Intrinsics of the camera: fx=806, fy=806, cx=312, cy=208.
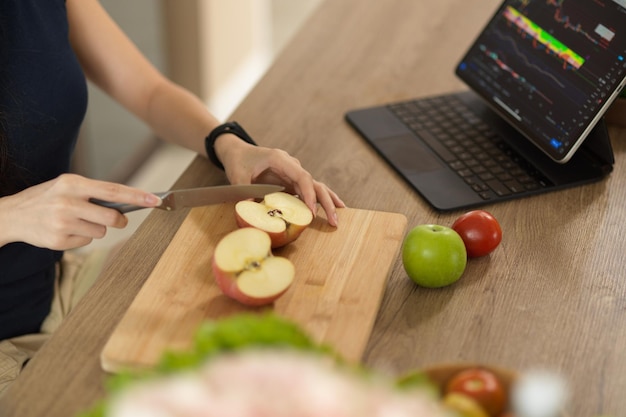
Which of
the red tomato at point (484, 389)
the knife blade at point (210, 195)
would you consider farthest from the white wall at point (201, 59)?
the red tomato at point (484, 389)

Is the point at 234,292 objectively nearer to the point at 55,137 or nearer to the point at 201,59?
the point at 55,137

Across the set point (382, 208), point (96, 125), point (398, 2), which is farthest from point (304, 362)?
point (96, 125)

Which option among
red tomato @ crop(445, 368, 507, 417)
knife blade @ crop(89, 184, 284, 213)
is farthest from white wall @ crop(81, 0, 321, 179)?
red tomato @ crop(445, 368, 507, 417)

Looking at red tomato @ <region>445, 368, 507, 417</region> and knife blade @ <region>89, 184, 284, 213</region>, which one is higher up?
red tomato @ <region>445, 368, 507, 417</region>

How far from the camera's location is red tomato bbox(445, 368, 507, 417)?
76 cm

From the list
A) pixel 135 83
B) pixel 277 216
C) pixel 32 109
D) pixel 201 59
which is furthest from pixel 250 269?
pixel 201 59

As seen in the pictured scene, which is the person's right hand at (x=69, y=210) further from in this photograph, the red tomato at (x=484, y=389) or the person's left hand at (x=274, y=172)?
the red tomato at (x=484, y=389)

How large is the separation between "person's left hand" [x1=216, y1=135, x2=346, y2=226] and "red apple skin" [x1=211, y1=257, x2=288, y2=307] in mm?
220

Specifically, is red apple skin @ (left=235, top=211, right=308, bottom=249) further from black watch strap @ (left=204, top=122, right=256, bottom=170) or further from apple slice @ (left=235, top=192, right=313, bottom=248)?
black watch strap @ (left=204, top=122, right=256, bottom=170)

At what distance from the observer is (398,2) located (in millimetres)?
1941

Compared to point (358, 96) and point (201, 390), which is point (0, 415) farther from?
point (358, 96)

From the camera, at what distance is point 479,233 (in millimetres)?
1110

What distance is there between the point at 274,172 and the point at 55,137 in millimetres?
431

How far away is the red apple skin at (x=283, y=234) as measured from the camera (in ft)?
3.52
